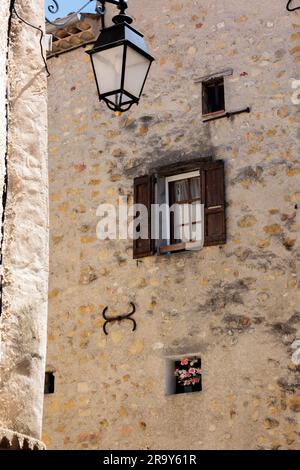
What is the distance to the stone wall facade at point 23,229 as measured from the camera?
4.14 meters

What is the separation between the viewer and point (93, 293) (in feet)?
36.0

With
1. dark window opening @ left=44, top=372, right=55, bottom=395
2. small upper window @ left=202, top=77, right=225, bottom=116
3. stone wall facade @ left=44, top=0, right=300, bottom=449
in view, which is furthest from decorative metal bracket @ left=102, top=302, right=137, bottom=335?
small upper window @ left=202, top=77, right=225, bottom=116

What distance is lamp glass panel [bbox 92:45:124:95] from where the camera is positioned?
19.3 feet

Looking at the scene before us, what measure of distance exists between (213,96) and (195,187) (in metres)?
1.32

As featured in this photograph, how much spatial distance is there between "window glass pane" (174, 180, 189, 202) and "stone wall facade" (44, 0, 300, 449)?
1.09ft

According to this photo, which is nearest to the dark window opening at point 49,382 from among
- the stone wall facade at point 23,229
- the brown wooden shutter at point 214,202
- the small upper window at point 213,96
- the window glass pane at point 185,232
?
the window glass pane at point 185,232

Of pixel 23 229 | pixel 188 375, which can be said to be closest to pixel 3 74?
pixel 23 229

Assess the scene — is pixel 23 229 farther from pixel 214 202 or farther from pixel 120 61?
pixel 214 202

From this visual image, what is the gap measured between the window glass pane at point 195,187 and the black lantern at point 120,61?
4.78 m

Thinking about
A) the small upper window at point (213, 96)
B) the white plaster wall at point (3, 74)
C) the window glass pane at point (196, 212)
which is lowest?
the white plaster wall at point (3, 74)

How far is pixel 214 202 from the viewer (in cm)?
1041

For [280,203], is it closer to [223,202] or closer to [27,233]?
[223,202]

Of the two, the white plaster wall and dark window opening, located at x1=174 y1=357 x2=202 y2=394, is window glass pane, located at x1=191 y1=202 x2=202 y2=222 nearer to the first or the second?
dark window opening, located at x1=174 y1=357 x2=202 y2=394

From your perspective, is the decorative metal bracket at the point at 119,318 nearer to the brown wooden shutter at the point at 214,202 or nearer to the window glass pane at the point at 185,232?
the window glass pane at the point at 185,232
